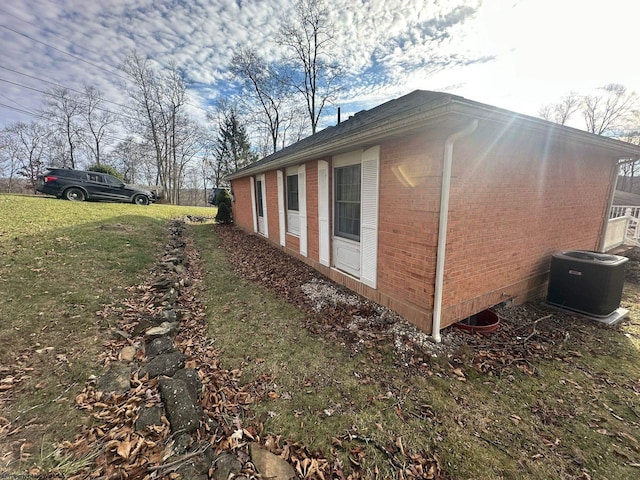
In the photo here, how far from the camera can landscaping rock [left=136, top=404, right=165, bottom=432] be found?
2238 millimetres

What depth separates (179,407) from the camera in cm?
238

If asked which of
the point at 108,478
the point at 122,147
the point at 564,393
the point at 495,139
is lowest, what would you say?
the point at 564,393

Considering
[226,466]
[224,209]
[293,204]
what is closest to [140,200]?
[224,209]

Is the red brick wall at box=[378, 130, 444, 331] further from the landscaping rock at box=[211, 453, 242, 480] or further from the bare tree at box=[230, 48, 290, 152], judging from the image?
the bare tree at box=[230, 48, 290, 152]

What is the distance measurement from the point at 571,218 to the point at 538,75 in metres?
4.15

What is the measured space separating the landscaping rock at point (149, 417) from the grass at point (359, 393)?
1.49 ft

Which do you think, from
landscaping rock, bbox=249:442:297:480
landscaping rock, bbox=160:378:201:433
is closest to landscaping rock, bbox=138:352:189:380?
landscaping rock, bbox=160:378:201:433

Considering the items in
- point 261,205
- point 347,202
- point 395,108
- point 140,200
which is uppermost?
point 395,108

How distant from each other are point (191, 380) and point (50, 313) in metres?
2.73

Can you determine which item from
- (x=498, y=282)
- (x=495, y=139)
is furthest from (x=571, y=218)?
(x=495, y=139)

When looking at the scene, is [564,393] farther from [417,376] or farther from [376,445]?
[376,445]

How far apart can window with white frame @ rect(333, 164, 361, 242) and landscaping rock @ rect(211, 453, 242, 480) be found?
3.84 m

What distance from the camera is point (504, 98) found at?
5.88 meters

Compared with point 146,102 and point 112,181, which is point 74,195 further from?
point 146,102
